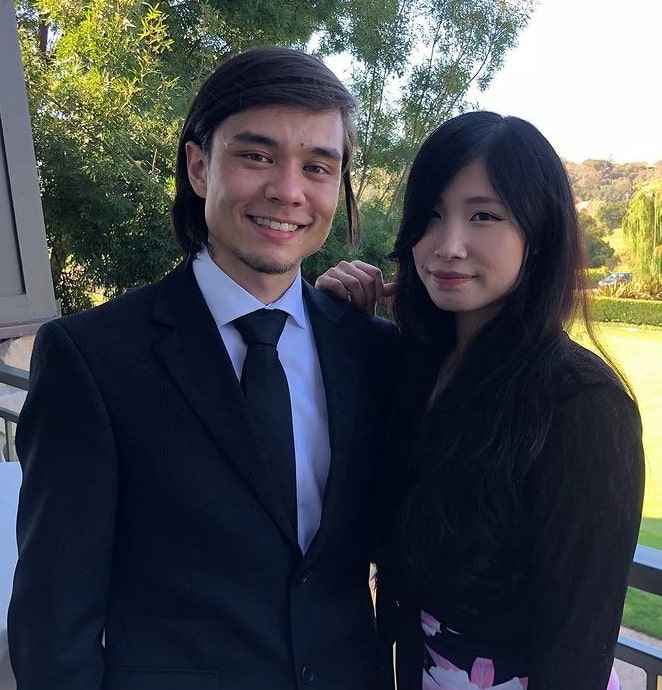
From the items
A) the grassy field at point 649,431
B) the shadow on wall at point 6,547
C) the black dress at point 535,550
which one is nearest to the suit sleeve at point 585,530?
the black dress at point 535,550

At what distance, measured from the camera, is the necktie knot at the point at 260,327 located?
108 centimetres

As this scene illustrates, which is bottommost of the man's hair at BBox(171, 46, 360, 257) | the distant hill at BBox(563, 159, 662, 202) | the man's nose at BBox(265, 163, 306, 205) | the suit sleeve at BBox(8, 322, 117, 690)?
the suit sleeve at BBox(8, 322, 117, 690)

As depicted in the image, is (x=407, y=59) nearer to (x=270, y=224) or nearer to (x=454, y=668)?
(x=270, y=224)

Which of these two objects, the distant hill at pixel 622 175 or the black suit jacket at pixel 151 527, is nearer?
the black suit jacket at pixel 151 527

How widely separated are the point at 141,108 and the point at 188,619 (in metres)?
5.90

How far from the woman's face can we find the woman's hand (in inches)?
9.9

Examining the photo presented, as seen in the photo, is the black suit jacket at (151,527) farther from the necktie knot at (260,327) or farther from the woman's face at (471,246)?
the woman's face at (471,246)

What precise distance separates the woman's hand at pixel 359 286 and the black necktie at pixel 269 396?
30 centimetres

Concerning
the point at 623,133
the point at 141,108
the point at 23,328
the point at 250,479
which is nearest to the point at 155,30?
the point at 141,108

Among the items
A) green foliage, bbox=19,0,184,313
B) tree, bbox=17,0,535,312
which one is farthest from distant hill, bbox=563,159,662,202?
green foliage, bbox=19,0,184,313

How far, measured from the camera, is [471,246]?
3.47ft

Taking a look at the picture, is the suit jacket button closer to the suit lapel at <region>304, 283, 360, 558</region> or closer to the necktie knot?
the suit lapel at <region>304, 283, 360, 558</region>

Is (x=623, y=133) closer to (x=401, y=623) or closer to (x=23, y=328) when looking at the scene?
(x=23, y=328)

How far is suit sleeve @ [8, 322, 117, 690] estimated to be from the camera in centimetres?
93
